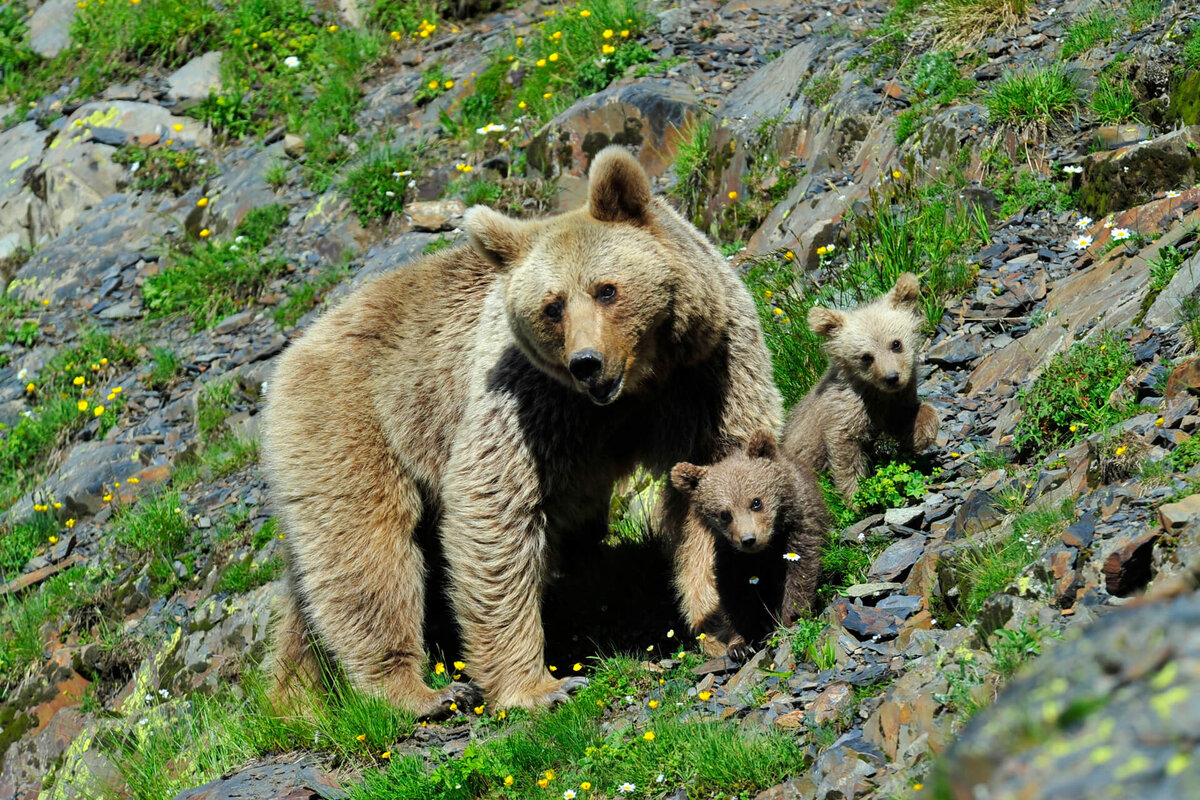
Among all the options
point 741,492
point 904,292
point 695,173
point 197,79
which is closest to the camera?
point 741,492

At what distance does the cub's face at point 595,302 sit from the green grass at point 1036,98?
3550mm

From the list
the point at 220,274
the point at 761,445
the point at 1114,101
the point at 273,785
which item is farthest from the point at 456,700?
the point at 220,274

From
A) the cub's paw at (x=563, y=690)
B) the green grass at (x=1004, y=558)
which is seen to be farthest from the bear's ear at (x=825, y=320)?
the cub's paw at (x=563, y=690)

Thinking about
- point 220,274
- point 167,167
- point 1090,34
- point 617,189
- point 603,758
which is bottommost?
point 603,758

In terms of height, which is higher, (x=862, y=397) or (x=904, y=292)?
(x=904, y=292)

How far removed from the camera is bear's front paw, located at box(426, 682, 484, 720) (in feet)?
19.6

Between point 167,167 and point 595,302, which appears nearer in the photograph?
point 595,302

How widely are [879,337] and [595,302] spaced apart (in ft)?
5.28

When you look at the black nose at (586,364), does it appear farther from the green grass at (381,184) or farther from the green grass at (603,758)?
the green grass at (381,184)

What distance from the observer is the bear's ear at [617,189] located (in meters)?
5.61

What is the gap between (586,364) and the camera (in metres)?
5.02

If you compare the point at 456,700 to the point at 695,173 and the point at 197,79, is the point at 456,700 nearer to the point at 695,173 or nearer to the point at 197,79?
the point at 695,173

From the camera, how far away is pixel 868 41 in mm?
9641

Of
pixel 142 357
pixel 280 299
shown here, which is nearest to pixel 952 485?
pixel 280 299
